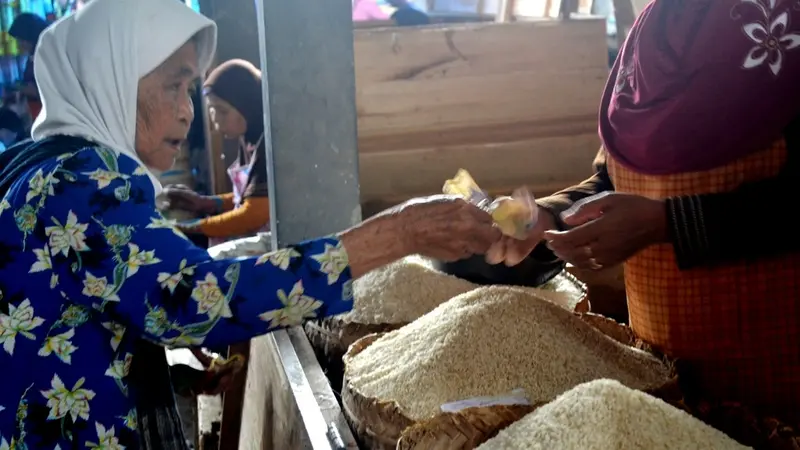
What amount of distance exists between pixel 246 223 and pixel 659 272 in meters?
2.56

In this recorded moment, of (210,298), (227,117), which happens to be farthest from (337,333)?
(227,117)

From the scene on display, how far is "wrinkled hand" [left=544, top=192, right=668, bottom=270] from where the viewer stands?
4.17 feet

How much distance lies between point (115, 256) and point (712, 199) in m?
0.93

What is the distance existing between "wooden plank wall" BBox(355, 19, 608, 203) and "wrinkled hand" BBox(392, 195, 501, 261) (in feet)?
5.63

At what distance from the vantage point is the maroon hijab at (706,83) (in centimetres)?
126

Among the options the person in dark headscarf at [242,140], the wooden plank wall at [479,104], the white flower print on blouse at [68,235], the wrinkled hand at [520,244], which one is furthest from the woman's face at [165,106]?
the person in dark headscarf at [242,140]

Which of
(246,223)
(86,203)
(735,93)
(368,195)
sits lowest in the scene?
(246,223)

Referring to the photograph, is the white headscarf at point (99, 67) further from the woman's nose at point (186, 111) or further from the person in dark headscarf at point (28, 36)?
the person in dark headscarf at point (28, 36)

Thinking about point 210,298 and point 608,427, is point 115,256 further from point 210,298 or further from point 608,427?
point 608,427

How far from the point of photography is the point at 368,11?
148 inches

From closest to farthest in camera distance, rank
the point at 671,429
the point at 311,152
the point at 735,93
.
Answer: the point at 671,429 < the point at 735,93 < the point at 311,152

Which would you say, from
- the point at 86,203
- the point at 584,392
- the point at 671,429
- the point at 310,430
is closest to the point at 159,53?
the point at 86,203

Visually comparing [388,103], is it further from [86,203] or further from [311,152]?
[86,203]

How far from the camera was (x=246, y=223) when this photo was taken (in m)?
3.67
